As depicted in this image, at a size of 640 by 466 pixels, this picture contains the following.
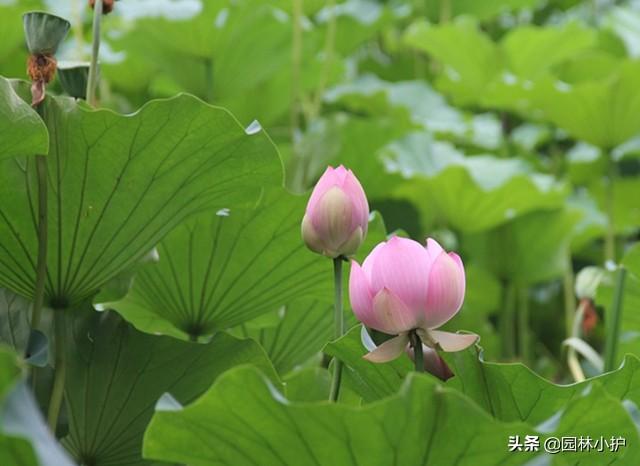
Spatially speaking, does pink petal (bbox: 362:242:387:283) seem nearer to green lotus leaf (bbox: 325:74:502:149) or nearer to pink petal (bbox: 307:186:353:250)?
pink petal (bbox: 307:186:353:250)

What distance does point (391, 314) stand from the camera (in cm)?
54

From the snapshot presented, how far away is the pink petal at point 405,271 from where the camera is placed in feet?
1.77

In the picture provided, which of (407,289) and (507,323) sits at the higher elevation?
(407,289)

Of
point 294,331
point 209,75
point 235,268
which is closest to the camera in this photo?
point 235,268

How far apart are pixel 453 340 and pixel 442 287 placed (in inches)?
1.3

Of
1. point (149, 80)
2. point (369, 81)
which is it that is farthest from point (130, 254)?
point (369, 81)

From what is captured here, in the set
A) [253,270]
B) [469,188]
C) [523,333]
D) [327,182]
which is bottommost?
[523,333]

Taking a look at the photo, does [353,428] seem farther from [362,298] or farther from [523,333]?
[523,333]

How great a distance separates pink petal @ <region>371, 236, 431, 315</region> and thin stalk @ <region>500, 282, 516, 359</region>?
0.99 m

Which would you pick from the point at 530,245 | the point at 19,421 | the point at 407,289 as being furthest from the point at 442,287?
the point at 530,245

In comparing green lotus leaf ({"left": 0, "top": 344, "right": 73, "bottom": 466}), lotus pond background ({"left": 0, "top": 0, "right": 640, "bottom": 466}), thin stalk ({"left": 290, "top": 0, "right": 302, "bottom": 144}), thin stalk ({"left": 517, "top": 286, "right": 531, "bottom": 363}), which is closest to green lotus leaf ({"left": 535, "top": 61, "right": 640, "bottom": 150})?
lotus pond background ({"left": 0, "top": 0, "right": 640, "bottom": 466})

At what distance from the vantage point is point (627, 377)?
2.07ft

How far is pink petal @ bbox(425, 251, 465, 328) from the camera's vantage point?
21.3 inches

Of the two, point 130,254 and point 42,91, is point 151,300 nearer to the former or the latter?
point 130,254
